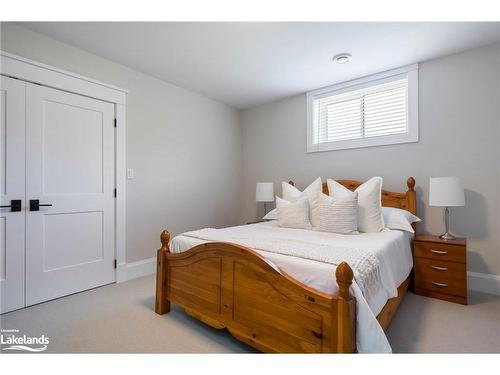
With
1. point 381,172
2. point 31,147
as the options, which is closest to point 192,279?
point 31,147

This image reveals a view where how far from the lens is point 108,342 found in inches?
65.0

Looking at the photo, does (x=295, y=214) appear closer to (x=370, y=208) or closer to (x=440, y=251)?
(x=370, y=208)

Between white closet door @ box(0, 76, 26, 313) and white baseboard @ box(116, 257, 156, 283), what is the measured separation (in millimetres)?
827

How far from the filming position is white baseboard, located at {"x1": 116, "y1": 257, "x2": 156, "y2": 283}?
9.24ft

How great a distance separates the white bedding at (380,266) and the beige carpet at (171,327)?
0.33 m

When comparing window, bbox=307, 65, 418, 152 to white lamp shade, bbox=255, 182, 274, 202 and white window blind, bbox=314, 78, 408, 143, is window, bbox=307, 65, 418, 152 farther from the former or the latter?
white lamp shade, bbox=255, 182, 274, 202

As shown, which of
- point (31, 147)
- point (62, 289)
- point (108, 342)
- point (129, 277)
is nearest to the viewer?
point (108, 342)

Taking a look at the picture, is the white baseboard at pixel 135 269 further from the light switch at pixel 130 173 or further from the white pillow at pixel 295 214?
the white pillow at pixel 295 214

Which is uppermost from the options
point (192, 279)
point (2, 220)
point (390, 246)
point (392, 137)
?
point (392, 137)

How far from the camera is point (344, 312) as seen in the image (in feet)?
3.79

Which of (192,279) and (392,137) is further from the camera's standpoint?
(392,137)

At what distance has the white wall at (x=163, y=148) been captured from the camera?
247cm
